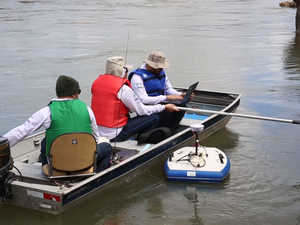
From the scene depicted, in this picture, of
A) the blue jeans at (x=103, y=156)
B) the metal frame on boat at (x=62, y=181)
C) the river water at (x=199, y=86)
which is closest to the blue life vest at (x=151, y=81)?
the metal frame on boat at (x=62, y=181)

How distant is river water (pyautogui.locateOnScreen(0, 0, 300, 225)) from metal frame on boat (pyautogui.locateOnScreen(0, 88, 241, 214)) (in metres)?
0.26

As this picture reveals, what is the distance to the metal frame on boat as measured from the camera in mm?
4969

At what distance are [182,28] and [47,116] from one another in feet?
66.1

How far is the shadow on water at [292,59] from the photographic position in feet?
43.3

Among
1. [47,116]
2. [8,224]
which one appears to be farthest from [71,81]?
[8,224]

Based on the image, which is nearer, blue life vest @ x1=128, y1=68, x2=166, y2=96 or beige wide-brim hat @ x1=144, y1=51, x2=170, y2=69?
beige wide-brim hat @ x1=144, y1=51, x2=170, y2=69

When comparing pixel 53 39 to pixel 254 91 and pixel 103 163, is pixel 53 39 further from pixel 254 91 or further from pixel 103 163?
pixel 103 163

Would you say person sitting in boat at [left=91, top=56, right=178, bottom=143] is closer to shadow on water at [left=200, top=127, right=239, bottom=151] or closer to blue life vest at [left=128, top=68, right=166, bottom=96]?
blue life vest at [left=128, top=68, right=166, bottom=96]

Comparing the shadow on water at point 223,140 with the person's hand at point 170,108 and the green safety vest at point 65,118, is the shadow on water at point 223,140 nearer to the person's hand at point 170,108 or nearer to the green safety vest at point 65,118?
the person's hand at point 170,108

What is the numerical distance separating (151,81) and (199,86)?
A: 4.79 metres

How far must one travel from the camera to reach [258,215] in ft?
18.2

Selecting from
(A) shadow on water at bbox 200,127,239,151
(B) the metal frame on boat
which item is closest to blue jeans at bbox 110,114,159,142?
(B) the metal frame on boat

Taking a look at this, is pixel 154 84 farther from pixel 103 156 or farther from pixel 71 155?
pixel 71 155

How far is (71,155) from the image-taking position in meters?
5.09
